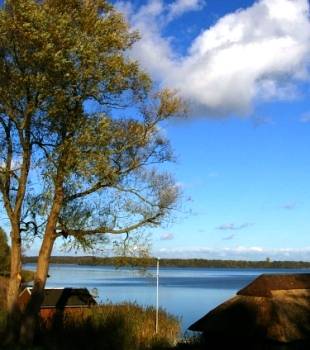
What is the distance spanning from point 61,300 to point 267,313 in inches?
514

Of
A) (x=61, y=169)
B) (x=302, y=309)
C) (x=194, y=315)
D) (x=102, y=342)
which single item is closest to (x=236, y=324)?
(x=302, y=309)

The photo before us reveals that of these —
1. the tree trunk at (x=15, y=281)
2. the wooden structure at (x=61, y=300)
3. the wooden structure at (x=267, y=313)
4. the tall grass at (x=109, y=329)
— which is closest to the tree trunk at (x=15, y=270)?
the tree trunk at (x=15, y=281)

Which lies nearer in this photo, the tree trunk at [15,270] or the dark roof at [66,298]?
the tree trunk at [15,270]

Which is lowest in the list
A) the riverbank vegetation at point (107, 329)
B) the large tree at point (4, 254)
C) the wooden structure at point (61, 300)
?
the riverbank vegetation at point (107, 329)

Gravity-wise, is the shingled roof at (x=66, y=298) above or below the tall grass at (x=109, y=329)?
above

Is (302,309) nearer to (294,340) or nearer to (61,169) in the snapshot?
(294,340)

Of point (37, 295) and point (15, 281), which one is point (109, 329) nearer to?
point (37, 295)

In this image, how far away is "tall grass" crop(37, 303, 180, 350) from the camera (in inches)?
930

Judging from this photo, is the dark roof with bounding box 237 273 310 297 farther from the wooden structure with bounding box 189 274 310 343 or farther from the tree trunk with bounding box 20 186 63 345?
the tree trunk with bounding box 20 186 63 345

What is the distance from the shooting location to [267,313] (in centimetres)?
2273

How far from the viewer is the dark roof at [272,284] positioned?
79.3 ft

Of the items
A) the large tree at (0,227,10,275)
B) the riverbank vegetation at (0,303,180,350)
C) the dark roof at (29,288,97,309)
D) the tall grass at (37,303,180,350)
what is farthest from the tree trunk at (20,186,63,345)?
the large tree at (0,227,10,275)

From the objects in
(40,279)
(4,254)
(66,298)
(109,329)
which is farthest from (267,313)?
(4,254)

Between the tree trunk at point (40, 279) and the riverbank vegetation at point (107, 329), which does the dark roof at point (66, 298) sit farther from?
the tree trunk at point (40, 279)
